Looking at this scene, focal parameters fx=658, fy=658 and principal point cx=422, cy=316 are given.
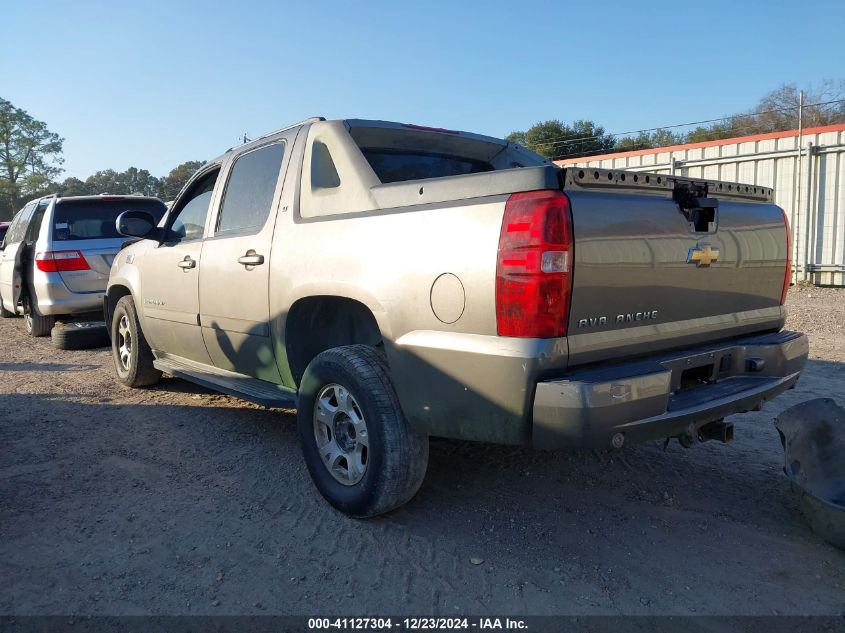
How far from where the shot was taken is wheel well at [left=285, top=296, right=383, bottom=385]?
12.1 ft

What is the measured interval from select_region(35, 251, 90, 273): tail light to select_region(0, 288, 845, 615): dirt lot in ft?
12.1

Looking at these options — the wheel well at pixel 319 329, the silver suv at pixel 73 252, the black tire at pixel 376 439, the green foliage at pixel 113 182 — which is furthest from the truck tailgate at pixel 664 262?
the green foliage at pixel 113 182

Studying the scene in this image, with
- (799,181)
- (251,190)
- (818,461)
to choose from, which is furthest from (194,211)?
(799,181)

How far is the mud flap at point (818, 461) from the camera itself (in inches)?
118

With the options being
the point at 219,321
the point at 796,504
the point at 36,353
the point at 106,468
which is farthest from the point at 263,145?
the point at 36,353

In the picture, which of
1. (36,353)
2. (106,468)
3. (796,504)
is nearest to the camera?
(796,504)

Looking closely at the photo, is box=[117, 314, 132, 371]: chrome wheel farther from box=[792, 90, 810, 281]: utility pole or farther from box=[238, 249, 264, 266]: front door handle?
box=[792, 90, 810, 281]: utility pole

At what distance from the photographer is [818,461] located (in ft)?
10.5

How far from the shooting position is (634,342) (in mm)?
2863

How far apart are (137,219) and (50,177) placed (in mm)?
58056

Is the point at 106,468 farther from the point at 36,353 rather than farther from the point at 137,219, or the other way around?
the point at 36,353

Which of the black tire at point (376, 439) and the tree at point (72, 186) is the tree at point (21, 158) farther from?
the black tire at point (376, 439)

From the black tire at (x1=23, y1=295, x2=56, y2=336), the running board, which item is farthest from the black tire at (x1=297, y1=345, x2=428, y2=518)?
the black tire at (x1=23, y1=295, x2=56, y2=336)

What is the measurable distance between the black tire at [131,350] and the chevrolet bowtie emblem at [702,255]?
4.51 m
